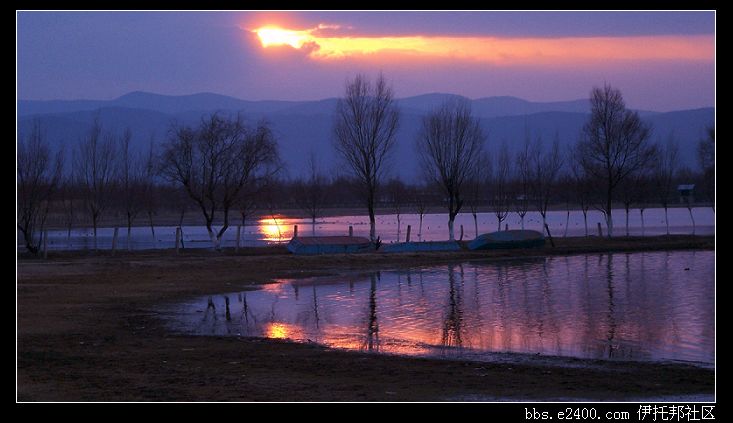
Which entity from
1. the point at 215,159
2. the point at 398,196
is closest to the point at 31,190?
the point at 215,159

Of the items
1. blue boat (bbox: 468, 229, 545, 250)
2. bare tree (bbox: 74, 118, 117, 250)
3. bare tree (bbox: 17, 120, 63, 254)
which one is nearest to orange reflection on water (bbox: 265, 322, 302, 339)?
bare tree (bbox: 17, 120, 63, 254)

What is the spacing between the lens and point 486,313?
74.3 feet

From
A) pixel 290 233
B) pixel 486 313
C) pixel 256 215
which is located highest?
pixel 256 215

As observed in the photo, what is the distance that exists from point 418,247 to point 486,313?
2129cm

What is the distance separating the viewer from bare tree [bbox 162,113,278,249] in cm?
4569

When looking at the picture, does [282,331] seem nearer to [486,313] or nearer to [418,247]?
[486,313]

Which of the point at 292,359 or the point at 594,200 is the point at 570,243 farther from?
the point at 292,359

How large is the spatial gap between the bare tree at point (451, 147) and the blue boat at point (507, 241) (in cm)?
525

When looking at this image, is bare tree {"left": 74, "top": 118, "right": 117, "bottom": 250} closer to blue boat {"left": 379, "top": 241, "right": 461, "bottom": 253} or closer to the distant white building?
blue boat {"left": 379, "top": 241, "right": 461, "bottom": 253}

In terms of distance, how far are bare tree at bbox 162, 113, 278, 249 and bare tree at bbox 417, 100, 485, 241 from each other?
11212 mm

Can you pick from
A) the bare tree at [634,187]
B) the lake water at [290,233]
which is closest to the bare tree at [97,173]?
the lake water at [290,233]
